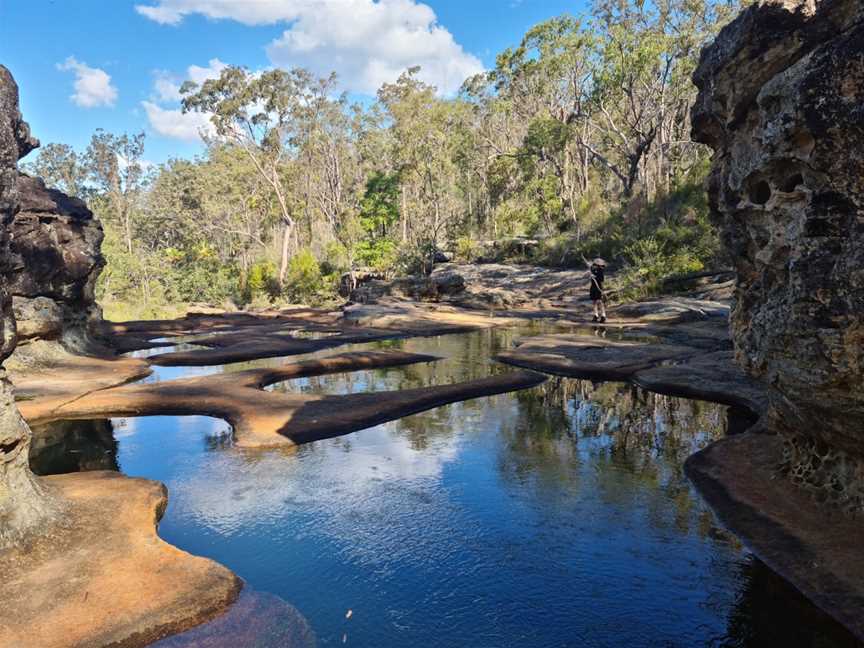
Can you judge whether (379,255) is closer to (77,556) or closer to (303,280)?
(303,280)

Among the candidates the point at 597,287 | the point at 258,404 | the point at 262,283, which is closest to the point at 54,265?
the point at 258,404

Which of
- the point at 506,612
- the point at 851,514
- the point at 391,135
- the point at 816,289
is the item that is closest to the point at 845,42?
the point at 816,289

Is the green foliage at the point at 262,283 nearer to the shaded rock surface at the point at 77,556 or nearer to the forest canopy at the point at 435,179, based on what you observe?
the forest canopy at the point at 435,179

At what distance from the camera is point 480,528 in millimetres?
6848

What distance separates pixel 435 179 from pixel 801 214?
38402mm

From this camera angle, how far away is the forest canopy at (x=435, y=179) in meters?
30.5

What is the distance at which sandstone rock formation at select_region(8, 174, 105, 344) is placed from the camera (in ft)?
54.2

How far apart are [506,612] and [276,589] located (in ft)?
6.68

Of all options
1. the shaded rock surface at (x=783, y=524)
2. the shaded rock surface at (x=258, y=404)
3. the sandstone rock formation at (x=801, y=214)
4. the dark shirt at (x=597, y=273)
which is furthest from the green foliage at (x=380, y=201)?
the shaded rock surface at (x=783, y=524)

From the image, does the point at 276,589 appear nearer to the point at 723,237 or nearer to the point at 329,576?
the point at 329,576

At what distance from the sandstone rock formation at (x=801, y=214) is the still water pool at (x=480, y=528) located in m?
1.45

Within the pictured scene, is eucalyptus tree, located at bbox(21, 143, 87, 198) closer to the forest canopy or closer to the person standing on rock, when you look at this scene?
the forest canopy

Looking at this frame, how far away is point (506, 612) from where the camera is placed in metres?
5.25

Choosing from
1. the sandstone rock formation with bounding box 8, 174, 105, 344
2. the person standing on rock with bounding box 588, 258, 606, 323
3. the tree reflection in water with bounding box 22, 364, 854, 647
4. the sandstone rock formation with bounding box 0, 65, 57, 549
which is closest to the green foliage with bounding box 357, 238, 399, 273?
the person standing on rock with bounding box 588, 258, 606, 323
